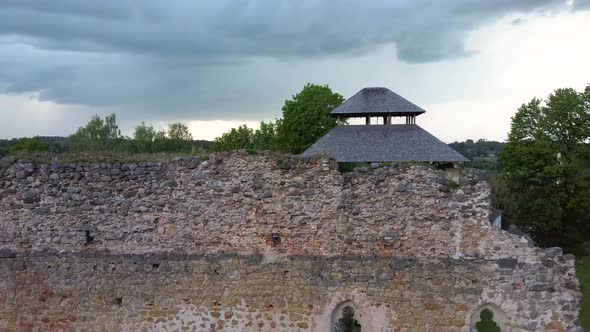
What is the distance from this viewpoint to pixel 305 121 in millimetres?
45562

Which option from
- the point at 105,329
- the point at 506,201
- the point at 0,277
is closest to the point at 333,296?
the point at 105,329

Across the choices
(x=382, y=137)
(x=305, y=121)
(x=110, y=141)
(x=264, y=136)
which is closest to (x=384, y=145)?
(x=382, y=137)

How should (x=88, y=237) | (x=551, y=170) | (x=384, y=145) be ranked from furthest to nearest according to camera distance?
(x=384, y=145), (x=551, y=170), (x=88, y=237)

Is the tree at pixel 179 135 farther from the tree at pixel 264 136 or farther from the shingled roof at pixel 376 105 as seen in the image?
the shingled roof at pixel 376 105

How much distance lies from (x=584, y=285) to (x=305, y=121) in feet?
84.2

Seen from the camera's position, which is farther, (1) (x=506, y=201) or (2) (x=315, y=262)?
(1) (x=506, y=201)

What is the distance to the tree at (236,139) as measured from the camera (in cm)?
5151

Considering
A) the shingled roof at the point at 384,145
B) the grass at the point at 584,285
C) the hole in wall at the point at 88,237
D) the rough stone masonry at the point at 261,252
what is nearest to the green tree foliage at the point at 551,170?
the grass at the point at 584,285

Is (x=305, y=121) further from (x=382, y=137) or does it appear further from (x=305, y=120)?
(x=382, y=137)

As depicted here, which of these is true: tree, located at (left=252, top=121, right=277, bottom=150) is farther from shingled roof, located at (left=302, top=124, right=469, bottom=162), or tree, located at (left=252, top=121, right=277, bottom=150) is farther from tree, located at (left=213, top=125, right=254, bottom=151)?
shingled roof, located at (left=302, top=124, right=469, bottom=162)

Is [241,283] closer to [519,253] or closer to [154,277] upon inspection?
[154,277]

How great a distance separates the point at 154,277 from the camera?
31.6 ft

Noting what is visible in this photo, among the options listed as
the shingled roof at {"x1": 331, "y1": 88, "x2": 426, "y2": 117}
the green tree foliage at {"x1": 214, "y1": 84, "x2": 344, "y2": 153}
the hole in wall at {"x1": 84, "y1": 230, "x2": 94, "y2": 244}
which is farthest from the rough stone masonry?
the green tree foliage at {"x1": 214, "y1": 84, "x2": 344, "y2": 153}

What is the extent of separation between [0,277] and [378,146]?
26058 mm
